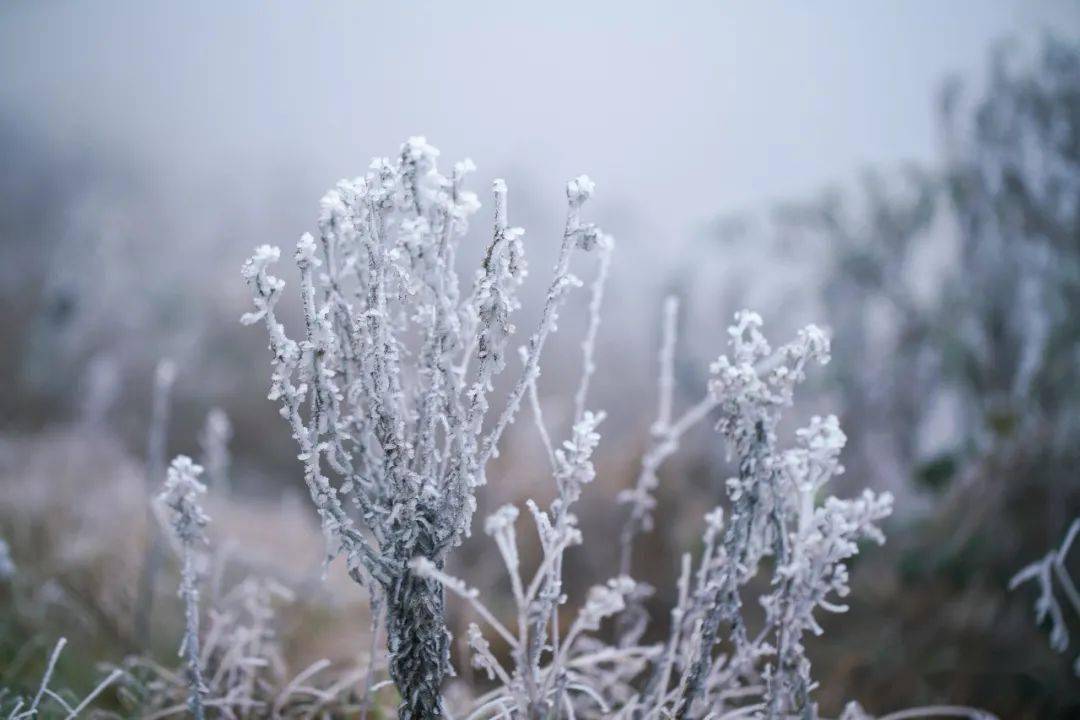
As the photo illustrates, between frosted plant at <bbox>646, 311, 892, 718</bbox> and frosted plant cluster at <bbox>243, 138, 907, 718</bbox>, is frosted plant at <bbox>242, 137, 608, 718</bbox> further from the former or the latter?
frosted plant at <bbox>646, 311, 892, 718</bbox>

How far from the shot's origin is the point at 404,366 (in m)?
0.94

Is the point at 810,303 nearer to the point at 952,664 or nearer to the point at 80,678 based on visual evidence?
the point at 952,664

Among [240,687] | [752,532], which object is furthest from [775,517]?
[240,687]

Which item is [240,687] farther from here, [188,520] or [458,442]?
Answer: [458,442]

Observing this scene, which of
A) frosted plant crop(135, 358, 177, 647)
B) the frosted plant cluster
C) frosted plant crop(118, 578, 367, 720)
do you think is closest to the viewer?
the frosted plant cluster

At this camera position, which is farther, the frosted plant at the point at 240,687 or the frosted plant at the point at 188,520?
the frosted plant at the point at 240,687

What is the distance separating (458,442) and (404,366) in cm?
13

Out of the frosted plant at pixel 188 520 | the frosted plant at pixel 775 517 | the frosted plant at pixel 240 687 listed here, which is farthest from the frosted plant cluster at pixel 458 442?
the frosted plant at pixel 240 687

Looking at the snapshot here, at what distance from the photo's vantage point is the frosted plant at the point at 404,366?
792 mm

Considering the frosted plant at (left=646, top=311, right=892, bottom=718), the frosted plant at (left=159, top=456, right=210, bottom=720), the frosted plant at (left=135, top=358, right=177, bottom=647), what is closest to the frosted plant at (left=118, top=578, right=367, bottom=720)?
the frosted plant at (left=159, top=456, right=210, bottom=720)

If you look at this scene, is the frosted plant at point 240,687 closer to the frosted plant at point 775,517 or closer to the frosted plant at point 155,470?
the frosted plant at point 155,470

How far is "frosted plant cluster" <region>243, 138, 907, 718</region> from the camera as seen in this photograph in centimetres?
79

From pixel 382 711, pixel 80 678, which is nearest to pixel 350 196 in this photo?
pixel 382 711

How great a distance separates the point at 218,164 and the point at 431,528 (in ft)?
32.6
